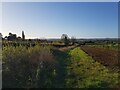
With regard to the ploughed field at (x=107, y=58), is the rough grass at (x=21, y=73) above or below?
above

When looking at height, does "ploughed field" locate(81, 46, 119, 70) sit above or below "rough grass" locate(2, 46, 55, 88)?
below

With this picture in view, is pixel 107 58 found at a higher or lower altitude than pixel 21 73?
lower

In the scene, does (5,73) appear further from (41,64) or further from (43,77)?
(41,64)

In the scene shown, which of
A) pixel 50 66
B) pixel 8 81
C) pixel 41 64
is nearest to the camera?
pixel 8 81

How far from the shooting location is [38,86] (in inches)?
381

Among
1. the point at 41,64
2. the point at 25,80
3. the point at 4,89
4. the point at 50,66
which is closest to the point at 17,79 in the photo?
the point at 25,80

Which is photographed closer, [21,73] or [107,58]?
[21,73]

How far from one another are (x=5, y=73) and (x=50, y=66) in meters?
4.23

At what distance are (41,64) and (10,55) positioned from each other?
7.09 feet

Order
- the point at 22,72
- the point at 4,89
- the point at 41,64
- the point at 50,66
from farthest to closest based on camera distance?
the point at 50,66 → the point at 41,64 → the point at 22,72 → the point at 4,89

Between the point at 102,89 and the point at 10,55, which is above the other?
the point at 10,55

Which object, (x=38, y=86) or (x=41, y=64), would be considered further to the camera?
(x=41, y=64)

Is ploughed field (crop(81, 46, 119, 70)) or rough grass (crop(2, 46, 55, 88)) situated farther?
ploughed field (crop(81, 46, 119, 70))

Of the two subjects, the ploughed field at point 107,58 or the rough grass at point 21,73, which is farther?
the ploughed field at point 107,58
